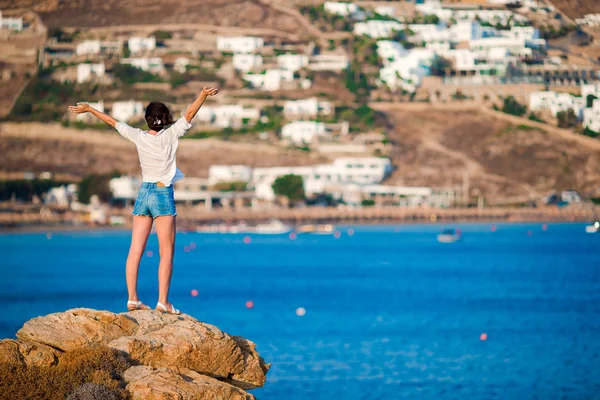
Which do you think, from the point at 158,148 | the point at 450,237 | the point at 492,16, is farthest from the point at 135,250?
the point at 492,16

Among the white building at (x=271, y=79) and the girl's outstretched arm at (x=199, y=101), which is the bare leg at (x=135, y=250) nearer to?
the girl's outstretched arm at (x=199, y=101)

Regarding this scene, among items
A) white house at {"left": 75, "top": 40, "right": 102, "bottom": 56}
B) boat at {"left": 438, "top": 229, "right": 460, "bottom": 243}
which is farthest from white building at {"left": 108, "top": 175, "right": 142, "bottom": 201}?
white house at {"left": 75, "top": 40, "right": 102, "bottom": 56}

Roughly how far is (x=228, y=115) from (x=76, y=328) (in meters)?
130

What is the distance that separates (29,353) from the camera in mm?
11609

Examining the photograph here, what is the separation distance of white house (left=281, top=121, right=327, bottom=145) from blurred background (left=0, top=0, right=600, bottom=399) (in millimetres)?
317

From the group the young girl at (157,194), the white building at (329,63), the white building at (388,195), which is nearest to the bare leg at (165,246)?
the young girl at (157,194)

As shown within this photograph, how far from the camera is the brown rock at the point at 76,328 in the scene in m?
11.7

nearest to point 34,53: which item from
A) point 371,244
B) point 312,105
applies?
point 312,105

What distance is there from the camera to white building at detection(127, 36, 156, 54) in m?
163

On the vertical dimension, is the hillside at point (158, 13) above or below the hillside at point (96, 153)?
above

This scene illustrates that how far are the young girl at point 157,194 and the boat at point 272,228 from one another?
4078 inches

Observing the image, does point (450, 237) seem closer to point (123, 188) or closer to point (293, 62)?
point (123, 188)

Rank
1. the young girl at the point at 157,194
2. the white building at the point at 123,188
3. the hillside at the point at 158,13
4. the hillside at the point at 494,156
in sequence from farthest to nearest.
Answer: the hillside at the point at 158,13 < the hillside at the point at 494,156 < the white building at the point at 123,188 < the young girl at the point at 157,194

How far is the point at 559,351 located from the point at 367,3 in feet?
483
